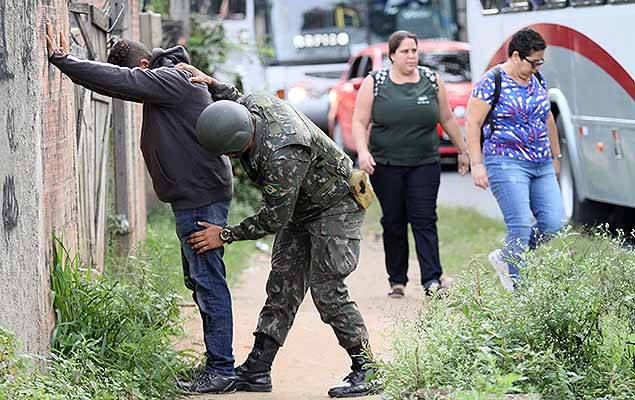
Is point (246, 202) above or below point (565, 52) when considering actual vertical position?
below

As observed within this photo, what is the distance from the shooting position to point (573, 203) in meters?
13.0

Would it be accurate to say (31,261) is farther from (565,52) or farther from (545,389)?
(565,52)

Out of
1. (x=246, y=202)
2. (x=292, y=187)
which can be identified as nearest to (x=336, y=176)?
(x=292, y=187)

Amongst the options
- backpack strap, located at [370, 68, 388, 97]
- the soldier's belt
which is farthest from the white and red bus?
the soldier's belt

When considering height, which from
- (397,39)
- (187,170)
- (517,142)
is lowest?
(517,142)

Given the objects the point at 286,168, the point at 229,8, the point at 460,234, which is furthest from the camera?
the point at 229,8

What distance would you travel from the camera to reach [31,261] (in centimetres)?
612

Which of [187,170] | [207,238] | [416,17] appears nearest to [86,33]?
[187,170]

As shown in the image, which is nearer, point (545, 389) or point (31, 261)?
point (545, 389)

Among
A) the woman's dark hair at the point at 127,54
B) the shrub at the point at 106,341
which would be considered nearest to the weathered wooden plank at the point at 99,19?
the woman's dark hair at the point at 127,54

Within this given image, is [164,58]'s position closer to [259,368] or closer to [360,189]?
[360,189]

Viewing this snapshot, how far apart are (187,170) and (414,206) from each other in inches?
124

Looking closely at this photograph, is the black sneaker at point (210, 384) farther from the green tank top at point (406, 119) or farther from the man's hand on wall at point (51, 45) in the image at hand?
the green tank top at point (406, 119)

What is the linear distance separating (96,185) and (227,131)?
9.04 ft
